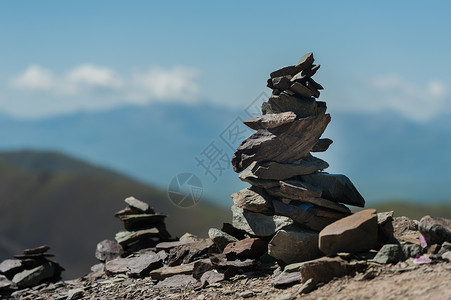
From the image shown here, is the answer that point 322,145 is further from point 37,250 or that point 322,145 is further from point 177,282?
point 37,250

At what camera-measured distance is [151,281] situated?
777 inches

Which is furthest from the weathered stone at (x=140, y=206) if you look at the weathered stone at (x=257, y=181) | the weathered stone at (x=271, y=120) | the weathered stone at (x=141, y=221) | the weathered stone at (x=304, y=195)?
the weathered stone at (x=304, y=195)

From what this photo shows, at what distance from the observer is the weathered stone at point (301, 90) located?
1881cm

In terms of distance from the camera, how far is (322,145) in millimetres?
19859

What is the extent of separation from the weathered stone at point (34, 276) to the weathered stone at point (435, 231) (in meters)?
17.2

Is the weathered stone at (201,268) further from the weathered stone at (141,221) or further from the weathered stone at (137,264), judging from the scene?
the weathered stone at (141,221)

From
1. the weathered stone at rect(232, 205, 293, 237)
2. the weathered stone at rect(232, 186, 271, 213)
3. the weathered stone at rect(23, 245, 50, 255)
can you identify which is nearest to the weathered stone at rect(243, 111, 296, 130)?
the weathered stone at rect(232, 186, 271, 213)

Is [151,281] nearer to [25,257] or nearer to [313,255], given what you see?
[313,255]

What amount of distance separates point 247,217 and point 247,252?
4.46 feet

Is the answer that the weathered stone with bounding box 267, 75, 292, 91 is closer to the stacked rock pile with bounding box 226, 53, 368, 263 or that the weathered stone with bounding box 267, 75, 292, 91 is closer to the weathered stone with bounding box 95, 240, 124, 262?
the stacked rock pile with bounding box 226, 53, 368, 263

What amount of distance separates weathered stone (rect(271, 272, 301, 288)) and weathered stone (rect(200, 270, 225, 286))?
211 centimetres

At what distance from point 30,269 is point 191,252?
923 centimetres

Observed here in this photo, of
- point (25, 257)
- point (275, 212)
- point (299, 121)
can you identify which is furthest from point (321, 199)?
point (25, 257)

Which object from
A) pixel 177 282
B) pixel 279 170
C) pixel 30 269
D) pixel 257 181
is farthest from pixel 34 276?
pixel 279 170
